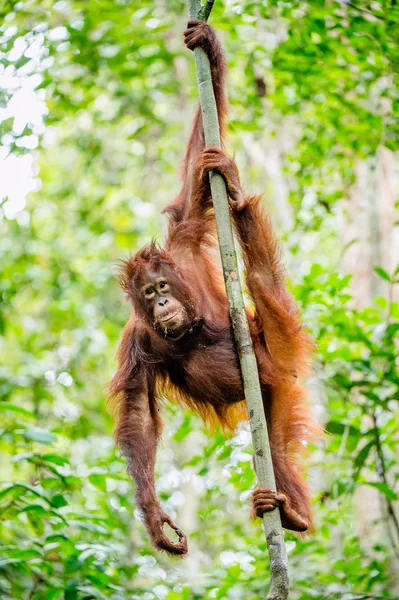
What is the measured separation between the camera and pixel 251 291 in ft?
12.9

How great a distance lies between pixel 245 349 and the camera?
10.3 ft

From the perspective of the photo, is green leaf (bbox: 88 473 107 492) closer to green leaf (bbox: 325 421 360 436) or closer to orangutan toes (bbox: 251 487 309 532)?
orangutan toes (bbox: 251 487 309 532)

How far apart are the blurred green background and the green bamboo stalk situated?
1065 millimetres

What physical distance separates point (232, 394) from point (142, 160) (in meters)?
6.74

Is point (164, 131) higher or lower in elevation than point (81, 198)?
higher

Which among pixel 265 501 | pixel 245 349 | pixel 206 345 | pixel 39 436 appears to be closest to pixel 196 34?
pixel 206 345

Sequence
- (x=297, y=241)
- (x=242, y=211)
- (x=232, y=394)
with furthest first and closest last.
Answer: (x=297, y=241), (x=232, y=394), (x=242, y=211)

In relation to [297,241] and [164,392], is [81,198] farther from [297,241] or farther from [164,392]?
[164,392]

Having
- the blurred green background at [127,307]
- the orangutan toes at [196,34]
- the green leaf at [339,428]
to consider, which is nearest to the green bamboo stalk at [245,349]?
the orangutan toes at [196,34]

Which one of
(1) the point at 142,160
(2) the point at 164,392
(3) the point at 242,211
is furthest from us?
(1) the point at 142,160

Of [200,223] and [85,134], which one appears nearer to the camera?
[200,223]

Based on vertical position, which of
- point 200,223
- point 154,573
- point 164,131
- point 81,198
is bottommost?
point 154,573

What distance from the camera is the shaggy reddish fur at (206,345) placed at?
12.8 feet

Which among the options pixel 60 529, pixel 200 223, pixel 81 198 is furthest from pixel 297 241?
pixel 81 198
